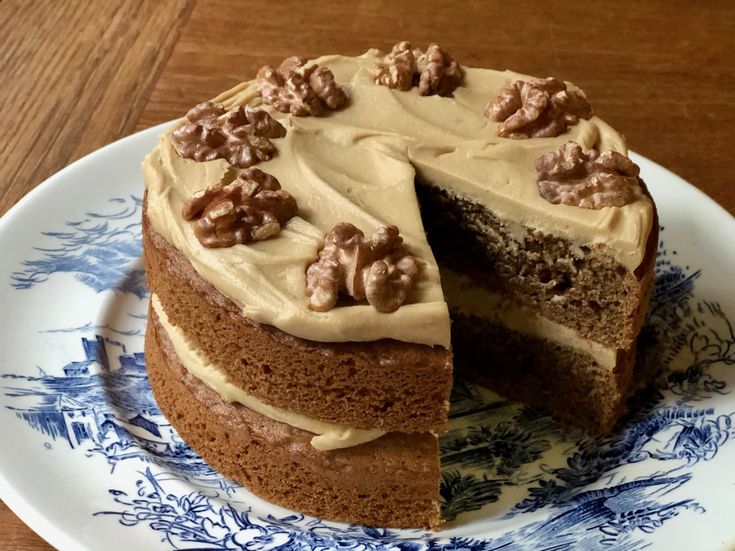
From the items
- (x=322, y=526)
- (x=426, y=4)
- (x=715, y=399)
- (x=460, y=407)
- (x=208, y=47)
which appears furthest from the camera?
(x=426, y=4)

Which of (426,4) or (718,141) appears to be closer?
(718,141)

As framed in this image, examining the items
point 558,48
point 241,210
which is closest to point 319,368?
point 241,210

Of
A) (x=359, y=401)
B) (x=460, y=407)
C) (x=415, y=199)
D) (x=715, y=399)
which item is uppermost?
(x=415, y=199)

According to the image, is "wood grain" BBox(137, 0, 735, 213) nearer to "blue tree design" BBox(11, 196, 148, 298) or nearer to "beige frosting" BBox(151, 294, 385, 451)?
"blue tree design" BBox(11, 196, 148, 298)

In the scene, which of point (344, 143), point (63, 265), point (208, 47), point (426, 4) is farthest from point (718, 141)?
point (63, 265)

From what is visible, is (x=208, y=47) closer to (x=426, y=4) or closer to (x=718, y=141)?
(x=426, y=4)

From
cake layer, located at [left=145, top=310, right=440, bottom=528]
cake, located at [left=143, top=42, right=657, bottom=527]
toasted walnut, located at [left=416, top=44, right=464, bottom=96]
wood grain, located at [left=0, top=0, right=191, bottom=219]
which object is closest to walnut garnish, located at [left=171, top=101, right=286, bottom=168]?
cake, located at [left=143, top=42, right=657, bottom=527]

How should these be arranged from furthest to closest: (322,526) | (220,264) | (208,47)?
(208,47) < (322,526) < (220,264)
